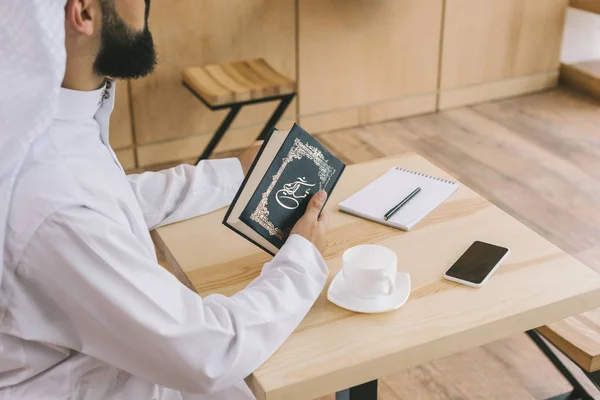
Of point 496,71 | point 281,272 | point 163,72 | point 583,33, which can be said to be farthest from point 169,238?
point 583,33

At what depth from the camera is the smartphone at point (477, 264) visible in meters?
1.38

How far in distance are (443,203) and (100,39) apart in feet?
2.69

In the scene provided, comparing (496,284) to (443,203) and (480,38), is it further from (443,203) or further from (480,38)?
(480,38)

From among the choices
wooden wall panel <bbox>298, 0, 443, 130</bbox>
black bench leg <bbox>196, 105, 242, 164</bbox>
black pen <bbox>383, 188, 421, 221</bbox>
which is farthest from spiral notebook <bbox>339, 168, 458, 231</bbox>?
wooden wall panel <bbox>298, 0, 443, 130</bbox>

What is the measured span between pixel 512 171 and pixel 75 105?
2798mm

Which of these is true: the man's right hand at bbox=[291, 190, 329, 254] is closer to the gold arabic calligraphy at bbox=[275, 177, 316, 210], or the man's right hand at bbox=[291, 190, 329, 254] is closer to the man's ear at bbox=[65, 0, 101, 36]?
the gold arabic calligraphy at bbox=[275, 177, 316, 210]

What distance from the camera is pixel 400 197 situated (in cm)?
171

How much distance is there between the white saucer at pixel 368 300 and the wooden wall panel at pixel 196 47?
2481mm

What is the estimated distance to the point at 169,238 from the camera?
1.58 metres

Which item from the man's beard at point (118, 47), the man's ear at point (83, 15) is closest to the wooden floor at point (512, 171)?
the man's beard at point (118, 47)

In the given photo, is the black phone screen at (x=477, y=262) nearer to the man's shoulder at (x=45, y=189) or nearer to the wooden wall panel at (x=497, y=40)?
the man's shoulder at (x=45, y=189)

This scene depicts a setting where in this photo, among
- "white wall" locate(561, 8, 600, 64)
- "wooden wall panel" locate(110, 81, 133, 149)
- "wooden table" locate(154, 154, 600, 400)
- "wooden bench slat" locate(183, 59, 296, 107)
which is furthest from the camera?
"white wall" locate(561, 8, 600, 64)

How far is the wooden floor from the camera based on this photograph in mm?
2303

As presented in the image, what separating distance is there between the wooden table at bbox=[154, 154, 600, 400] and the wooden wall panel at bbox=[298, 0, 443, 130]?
2327 millimetres
